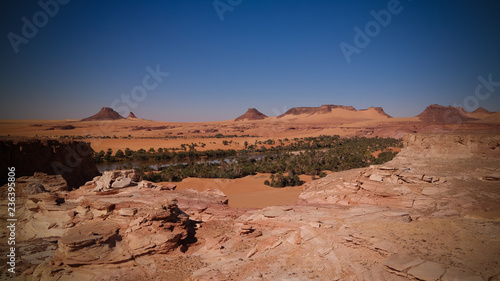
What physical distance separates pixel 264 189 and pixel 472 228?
12.6 m

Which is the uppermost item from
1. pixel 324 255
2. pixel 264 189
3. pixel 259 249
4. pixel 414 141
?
pixel 414 141

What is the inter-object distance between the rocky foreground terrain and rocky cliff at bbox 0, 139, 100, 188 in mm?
1858

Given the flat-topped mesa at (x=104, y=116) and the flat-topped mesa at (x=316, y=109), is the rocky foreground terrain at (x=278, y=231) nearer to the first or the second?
the flat-topped mesa at (x=104, y=116)

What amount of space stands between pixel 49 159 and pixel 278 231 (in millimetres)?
13171

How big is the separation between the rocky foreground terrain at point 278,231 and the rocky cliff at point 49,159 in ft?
6.10

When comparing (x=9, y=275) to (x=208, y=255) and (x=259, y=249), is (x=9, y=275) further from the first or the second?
(x=259, y=249)

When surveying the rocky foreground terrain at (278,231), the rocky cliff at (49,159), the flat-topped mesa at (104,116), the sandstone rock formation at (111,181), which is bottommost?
the rocky foreground terrain at (278,231)

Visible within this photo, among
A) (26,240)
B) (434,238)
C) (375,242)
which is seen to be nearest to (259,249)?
(375,242)

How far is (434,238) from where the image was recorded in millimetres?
5914

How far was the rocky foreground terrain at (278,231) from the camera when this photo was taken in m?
5.42

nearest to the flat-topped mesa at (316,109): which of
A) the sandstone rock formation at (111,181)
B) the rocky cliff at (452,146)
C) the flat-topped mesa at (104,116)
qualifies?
the flat-topped mesa at (104,116)

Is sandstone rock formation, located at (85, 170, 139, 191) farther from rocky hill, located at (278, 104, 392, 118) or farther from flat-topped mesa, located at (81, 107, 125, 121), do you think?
rocky hill, located at (278, 104, 392, 118)

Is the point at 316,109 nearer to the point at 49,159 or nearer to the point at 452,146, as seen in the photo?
the point at 452,146

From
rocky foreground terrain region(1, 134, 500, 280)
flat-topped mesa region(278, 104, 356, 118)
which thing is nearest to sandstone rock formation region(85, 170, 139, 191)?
rocky foreground terrain region(1, 134, 500, 280)
